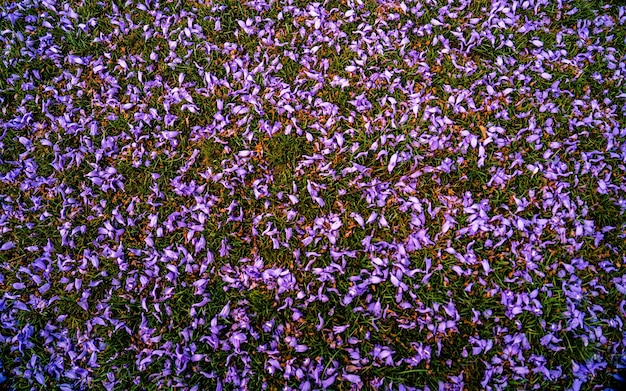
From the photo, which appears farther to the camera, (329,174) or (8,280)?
(329,174)

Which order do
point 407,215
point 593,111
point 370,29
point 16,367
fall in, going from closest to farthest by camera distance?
point 16,367
point 407,215
point 593,111
point 370,29

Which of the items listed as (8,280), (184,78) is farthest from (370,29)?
(8,280)

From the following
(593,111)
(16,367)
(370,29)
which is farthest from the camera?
(370,29)

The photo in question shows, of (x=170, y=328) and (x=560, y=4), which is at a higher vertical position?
(x=560, y=4)

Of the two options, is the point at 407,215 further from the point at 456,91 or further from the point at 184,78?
the point at 184,78

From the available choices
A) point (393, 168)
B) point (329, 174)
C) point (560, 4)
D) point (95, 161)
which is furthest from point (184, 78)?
point (560, 4)

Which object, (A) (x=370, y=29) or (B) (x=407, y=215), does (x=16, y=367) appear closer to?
(B) (x=407, y=215)

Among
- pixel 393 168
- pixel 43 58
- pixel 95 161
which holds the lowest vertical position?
pixel 393 168
